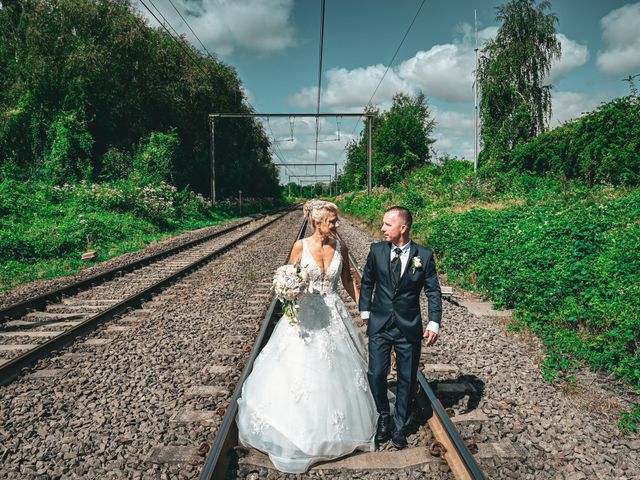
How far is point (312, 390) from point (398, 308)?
2.98 feet

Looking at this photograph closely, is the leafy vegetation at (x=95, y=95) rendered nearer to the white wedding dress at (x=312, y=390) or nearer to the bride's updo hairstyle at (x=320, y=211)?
the bride's updo hairstyle at (x=320, y=211)

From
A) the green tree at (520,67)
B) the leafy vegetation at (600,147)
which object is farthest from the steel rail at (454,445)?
the green tree at (520,67)

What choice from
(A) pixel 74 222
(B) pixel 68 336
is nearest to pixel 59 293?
(B) pixel 68 336

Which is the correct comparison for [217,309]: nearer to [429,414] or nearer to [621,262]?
[429,414]

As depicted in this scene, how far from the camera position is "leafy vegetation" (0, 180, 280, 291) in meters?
11.8

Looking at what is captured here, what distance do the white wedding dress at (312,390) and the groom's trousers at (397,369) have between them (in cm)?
11

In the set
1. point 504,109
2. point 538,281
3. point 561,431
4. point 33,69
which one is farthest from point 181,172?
point 561,431

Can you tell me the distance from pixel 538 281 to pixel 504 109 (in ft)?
75.5

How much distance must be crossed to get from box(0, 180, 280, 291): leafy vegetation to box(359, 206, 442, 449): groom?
912 centimetres

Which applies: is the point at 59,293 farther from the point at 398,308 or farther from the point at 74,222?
the point at 74,222

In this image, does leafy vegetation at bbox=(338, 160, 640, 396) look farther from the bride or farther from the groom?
the bride

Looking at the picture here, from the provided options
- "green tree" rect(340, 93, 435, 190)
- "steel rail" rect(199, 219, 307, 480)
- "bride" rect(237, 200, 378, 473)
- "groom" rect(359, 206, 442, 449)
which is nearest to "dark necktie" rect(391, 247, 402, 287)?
"groom" rect(359, 206, 442, 449)

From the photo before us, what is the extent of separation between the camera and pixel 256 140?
160ft

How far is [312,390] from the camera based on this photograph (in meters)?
3.42
